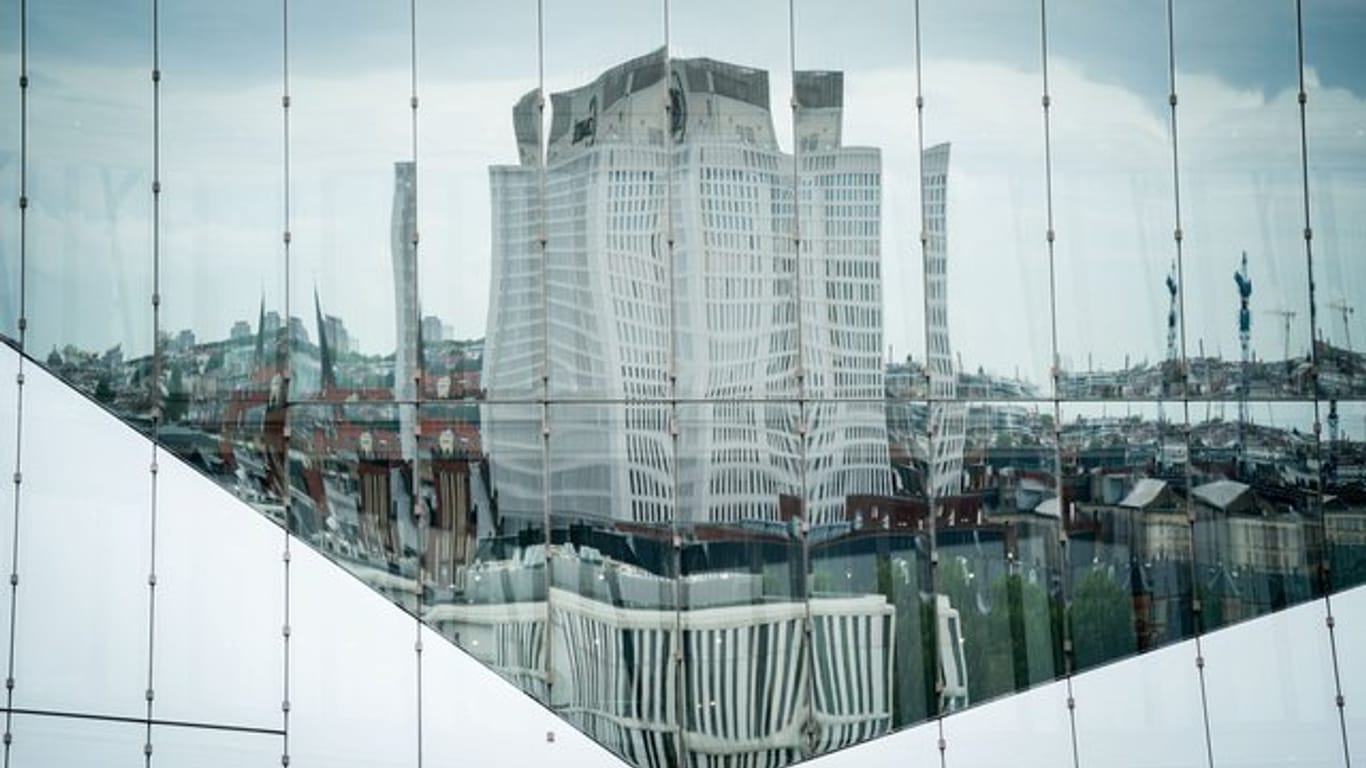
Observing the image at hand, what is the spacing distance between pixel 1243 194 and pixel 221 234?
6486 mm

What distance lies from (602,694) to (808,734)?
4.31 ft

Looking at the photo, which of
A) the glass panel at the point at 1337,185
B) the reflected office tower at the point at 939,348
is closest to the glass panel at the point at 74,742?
the reflected office tower at the point at 939,348

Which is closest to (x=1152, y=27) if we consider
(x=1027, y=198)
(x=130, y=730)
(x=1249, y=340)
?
(x=1027, y=198)

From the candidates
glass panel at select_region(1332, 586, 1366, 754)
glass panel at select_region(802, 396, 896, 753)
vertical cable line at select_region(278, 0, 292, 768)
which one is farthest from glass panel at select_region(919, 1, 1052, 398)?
vertical cable line at select_region(278, 0, 292, 768)

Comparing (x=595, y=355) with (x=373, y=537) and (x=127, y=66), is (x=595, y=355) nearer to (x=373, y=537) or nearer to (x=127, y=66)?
(x=373, y=537)

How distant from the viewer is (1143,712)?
30.4 feet

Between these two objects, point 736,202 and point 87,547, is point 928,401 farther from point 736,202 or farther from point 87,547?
point 87,547

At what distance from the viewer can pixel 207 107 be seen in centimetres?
968

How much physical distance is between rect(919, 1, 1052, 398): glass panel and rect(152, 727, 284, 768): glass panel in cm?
494

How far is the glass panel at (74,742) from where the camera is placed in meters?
9.63

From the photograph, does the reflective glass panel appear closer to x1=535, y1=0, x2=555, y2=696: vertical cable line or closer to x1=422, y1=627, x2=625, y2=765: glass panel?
x1=422, y1=627, x2=625, y2=765: glass panel

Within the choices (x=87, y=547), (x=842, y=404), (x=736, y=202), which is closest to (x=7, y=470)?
(x=87, y=547)

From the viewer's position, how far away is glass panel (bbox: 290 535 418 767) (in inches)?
371

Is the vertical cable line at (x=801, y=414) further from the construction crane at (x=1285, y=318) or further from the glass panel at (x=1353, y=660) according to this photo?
the glass panel at (x=1353, y=660)
